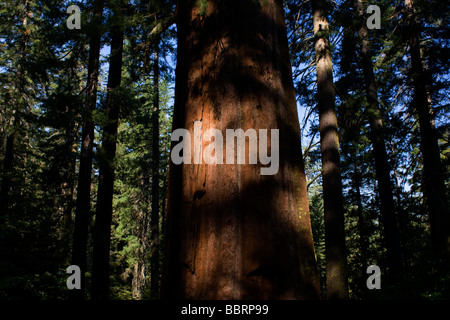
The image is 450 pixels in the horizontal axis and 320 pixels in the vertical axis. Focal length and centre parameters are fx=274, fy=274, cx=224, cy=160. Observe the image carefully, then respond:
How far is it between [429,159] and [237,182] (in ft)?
35.5

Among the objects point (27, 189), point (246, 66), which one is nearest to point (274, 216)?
point (246, 66)

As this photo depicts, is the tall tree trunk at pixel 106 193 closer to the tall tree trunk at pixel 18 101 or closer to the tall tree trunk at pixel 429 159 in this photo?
the tall tree trunk at pixel 429 159

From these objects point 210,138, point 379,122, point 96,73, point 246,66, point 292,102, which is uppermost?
point 96,73

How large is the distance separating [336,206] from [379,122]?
5.26 metres

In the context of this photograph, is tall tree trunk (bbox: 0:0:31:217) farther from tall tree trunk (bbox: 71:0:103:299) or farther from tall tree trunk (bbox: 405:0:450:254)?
tall tree trunk (bbox: 405:0:450:254)

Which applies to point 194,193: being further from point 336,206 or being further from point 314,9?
point 314,9

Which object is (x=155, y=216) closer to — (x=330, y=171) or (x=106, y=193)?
(x=106, y=193)

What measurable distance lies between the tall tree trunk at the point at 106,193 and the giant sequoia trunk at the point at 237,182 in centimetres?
761

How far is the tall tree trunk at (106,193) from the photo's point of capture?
8.70 meters

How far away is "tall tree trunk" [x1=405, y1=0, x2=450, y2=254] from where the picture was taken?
28.1ft

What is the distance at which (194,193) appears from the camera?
4.21 feet

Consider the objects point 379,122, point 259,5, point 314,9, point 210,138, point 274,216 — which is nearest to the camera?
point 274,216

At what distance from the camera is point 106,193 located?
933cm

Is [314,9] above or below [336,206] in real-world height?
above
